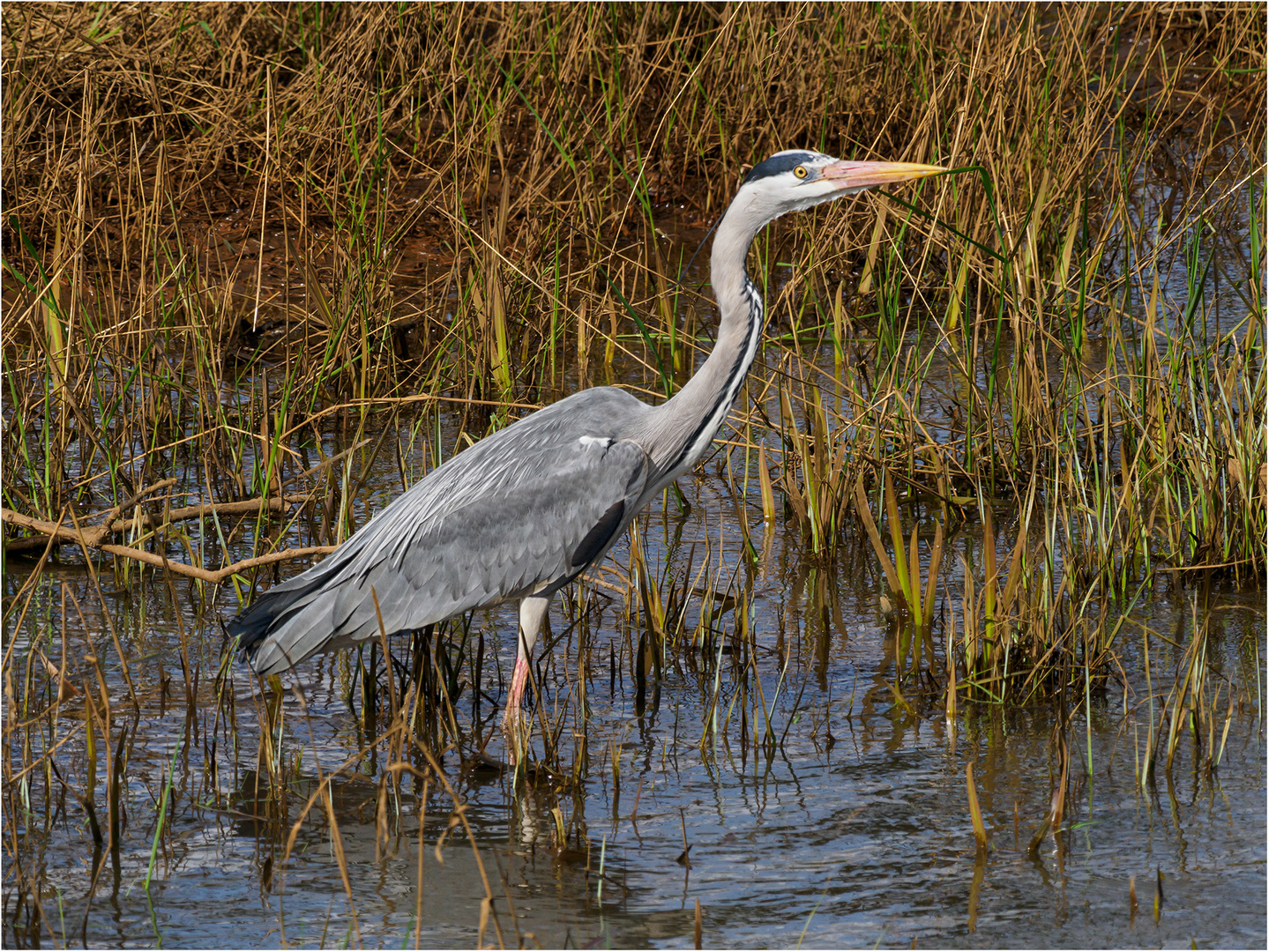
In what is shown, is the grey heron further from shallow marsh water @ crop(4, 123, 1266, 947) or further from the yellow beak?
shallow marsh water @ crop(4, 123, 1266, 947)

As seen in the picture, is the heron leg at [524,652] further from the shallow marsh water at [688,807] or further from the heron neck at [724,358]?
the heron neck at [724,358]

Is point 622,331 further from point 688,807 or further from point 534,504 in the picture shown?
point 688,807

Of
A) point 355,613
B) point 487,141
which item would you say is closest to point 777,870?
point 355,613

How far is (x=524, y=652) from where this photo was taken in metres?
4.77

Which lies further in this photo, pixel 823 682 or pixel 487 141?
pixel 487 141

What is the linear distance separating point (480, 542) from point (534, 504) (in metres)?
0.21

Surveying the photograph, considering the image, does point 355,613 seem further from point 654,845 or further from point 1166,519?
point 1166,519

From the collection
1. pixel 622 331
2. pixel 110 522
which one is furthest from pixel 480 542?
pixel 622 331

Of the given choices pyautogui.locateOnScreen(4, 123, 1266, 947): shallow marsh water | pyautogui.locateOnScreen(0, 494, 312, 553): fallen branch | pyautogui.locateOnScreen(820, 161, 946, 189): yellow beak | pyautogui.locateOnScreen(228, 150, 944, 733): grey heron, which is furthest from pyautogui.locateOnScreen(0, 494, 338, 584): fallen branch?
pyautogui.locateOnScreen(820, 161, 946, 189): yellow beak

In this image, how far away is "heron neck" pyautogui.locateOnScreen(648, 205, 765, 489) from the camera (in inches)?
202

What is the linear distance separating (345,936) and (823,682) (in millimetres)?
2051

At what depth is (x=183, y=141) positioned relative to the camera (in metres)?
9.64

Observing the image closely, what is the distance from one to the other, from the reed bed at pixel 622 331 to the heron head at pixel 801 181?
0.91 m

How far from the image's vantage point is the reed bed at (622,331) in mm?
4918
